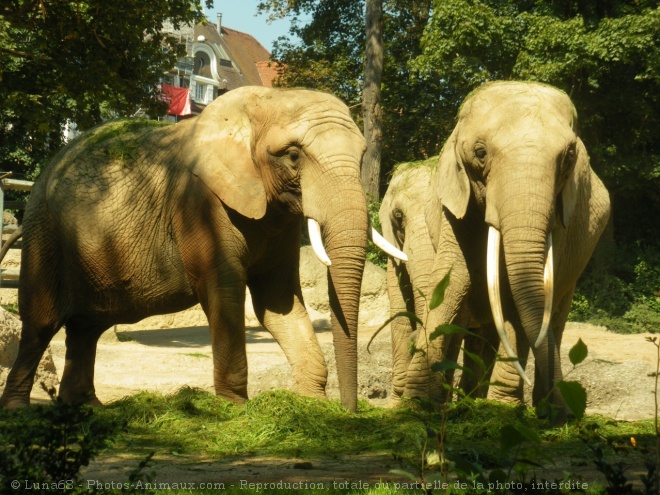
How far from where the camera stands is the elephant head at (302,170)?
320 inches

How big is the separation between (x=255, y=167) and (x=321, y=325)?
45.4 ft

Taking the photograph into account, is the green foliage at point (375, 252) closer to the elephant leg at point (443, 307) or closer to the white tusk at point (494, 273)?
the elephant leg at point (443, 307)

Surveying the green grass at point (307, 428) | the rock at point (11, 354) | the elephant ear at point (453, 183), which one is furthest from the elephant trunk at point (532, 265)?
the rock at point (11, 354)

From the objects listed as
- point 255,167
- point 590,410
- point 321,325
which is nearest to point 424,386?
point 255,167

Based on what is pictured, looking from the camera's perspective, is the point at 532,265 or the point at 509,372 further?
the point at 509,372

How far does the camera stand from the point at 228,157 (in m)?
8.83

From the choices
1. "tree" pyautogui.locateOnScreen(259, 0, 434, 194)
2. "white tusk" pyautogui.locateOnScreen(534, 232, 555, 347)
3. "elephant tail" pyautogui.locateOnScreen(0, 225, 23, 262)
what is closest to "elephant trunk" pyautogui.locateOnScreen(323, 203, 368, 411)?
"white tusk" pyautogui.locateOnScreen(534, 232, 555, 347)

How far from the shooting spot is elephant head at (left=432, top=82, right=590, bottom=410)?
7.66 meters

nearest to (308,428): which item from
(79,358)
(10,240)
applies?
(79,358)

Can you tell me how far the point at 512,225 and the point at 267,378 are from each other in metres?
5.40

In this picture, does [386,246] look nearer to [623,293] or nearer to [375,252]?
[375,252]

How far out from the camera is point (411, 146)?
34812 millimetres

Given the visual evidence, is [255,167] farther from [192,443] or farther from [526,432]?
[526,432]

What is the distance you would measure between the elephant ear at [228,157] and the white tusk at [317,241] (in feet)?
1.84
